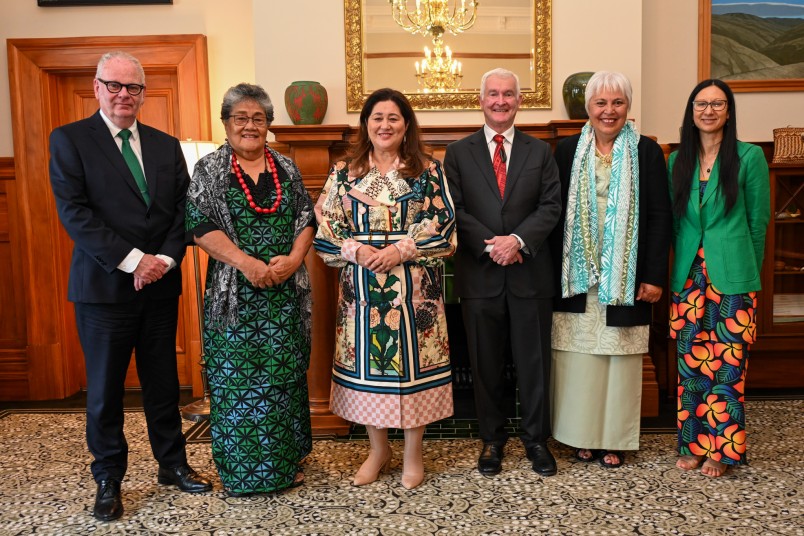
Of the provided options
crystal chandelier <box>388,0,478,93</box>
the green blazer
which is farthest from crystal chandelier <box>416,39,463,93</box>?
the green blazer

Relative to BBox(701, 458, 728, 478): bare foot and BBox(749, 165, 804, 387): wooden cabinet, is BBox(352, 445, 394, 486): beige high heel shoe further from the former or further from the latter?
BBox(749, 165, 804, 387): wooden cabinet

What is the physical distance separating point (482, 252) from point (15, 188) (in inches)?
125

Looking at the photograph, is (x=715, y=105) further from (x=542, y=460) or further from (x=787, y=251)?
(x=787, y=251)

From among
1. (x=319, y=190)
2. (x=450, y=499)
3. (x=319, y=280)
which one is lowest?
(x=450, y=499)

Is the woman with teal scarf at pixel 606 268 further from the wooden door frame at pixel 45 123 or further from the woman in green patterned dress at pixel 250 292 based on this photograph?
the wooden door frame at pixel 45 123

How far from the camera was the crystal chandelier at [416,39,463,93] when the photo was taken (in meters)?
3.90

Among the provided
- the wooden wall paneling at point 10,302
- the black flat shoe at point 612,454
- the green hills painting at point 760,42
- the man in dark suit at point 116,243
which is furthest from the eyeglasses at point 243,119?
the green hills painting at point 760,42

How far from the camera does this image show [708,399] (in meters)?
2.96

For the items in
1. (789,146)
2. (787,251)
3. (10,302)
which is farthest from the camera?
(10,302)

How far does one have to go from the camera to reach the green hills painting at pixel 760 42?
4.22m

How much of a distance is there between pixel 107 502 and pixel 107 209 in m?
1.11

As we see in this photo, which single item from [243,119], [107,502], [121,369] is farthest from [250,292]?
[107,502]

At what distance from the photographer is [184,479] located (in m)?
2.86

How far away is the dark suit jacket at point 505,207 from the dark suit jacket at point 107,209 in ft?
3.85
